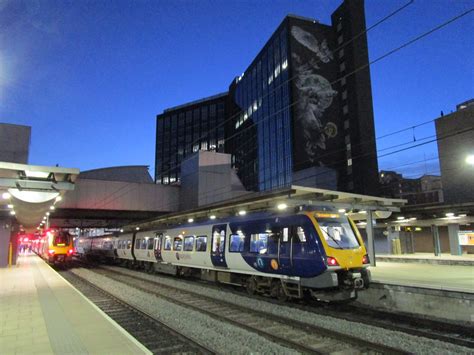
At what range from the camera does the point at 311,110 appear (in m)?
64.9

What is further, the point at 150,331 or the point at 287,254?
the point at 287,254

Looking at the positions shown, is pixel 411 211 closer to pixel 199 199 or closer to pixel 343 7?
pixel 199 199

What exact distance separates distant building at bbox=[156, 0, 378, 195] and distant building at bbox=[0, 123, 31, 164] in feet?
124

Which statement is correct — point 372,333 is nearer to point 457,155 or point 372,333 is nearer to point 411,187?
point 457,155

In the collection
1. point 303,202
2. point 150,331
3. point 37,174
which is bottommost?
point 150,331

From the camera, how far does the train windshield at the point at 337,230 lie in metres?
11.4

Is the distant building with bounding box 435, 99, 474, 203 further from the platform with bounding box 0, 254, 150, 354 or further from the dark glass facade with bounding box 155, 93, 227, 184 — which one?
the dark glass facade with bounding box 155, 93, 227, 184

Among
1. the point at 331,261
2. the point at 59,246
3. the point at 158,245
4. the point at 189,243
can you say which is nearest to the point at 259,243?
the point at 331,261

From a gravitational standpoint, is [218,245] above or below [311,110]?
below

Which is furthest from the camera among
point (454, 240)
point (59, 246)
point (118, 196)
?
point (118, 196)

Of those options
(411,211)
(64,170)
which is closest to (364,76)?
(411,211)

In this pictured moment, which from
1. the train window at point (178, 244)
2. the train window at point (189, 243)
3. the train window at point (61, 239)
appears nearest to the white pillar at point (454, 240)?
the train window at point (189, 243)

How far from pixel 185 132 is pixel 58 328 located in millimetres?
100796

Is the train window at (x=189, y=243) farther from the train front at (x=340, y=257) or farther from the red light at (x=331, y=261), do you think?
the red light at (x=331, y=261)
